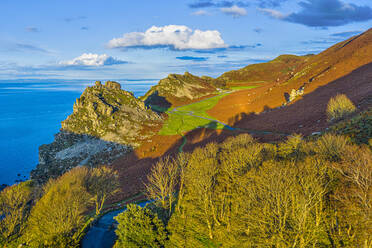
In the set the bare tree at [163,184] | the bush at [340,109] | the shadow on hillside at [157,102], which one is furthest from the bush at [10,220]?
the shadow on hillside at [157,102]

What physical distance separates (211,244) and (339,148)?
2682cm

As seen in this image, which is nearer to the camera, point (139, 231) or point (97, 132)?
point (139, 231)

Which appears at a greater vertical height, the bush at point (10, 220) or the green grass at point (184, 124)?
the green grass at point (184, 124)

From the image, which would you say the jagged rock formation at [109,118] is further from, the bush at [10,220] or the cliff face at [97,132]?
the bush at [10,220]

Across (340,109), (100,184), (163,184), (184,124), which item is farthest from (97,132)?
(340,109)

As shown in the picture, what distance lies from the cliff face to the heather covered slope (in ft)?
160

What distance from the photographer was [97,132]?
105000 millimetres

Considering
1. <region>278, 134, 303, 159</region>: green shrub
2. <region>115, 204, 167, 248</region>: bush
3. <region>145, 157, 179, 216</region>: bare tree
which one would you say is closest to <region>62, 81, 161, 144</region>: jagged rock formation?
<region>145, 157, 179, 216</region>: bare tree

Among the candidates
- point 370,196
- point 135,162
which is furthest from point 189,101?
point 370,196

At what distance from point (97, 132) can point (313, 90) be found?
377ft

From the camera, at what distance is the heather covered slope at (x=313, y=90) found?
80.2m

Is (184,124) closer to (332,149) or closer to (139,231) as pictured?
(139,231)

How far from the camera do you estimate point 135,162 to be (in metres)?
84.8

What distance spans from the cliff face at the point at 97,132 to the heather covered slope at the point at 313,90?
4878cm
